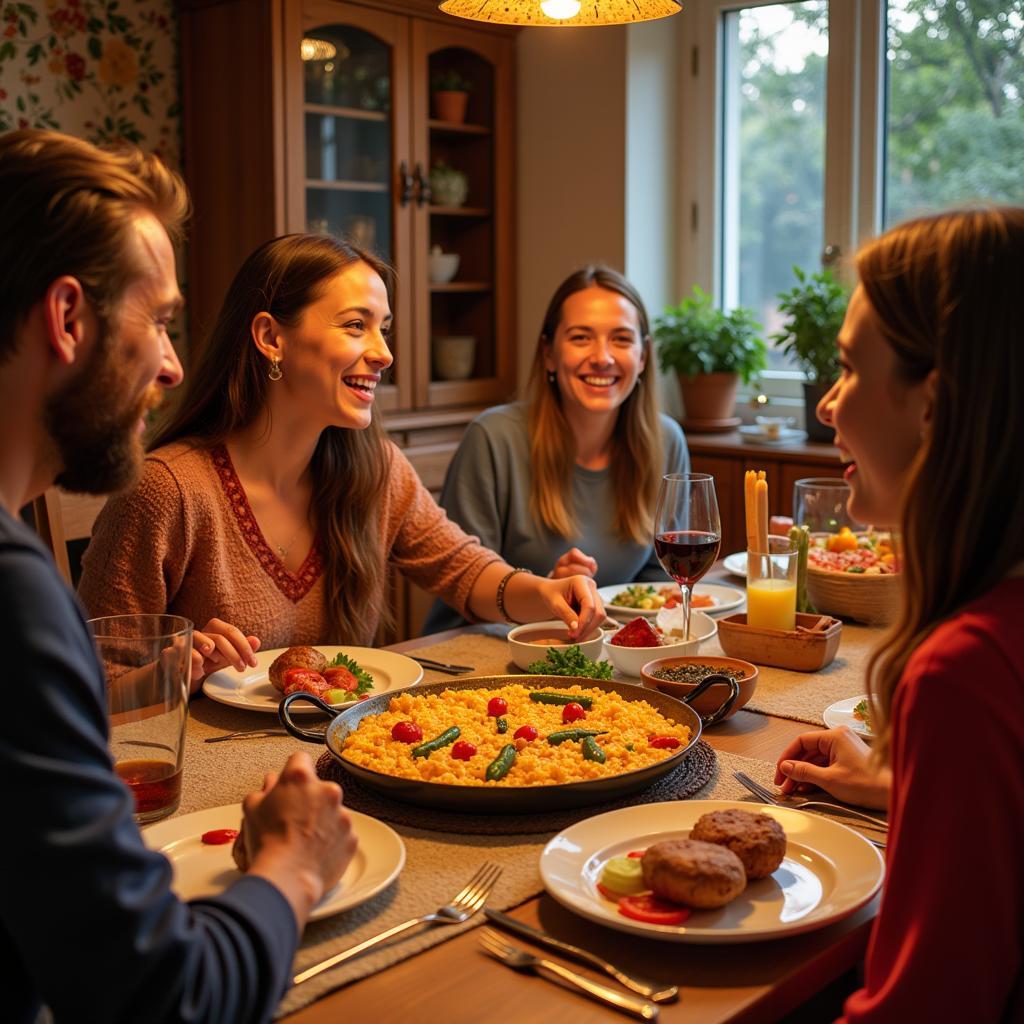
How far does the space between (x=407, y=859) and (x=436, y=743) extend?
0.19m

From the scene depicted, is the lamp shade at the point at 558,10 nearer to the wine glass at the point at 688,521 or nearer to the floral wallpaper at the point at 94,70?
the wine glass at the point at 688,521

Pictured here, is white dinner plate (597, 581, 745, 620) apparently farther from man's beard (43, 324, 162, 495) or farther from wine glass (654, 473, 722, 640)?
man's beard (43, 324, 162, 495)

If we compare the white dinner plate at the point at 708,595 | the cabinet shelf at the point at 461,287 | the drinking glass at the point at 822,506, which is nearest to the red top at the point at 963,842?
the white dinner plate at the point at 708,595

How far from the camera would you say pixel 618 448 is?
116 inches

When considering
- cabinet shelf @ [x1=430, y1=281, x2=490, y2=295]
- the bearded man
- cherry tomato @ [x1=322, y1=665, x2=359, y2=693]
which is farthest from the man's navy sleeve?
cabinet shelf @ [x1=430, y1=281, x2=490, y2=295]

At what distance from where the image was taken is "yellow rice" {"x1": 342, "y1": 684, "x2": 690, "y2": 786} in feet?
4.42

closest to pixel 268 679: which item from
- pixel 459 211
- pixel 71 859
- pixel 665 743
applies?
pixel 665 743

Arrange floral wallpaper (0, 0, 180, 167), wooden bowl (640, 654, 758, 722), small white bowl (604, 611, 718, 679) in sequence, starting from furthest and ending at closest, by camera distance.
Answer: floral wallpaper (0, 0, 180, 167) < small white bowl (604, 611, 718, 679) < wooden bowl (640, 654, 758, 722)

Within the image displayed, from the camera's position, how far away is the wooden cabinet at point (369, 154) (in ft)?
12.2

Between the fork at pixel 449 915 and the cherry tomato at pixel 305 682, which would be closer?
the fork at pixel 449 915

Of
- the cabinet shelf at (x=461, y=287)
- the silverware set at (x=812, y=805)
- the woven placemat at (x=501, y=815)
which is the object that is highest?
the cabinet shelf at (x=461, y=287)

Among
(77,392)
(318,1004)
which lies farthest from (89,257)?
(318,1004)

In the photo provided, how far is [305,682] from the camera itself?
5.58ft

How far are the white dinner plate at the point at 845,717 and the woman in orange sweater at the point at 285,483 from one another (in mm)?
452
